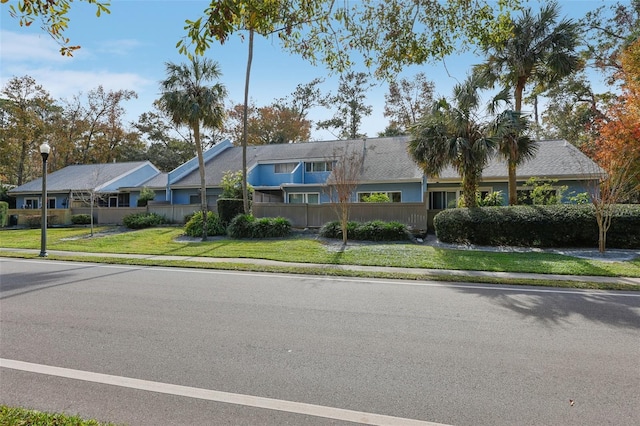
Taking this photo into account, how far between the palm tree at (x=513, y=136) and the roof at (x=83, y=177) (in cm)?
3003

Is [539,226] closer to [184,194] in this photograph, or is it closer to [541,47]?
[541,47]

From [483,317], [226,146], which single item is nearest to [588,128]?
[483,317]

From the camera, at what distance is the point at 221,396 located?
3.25 m

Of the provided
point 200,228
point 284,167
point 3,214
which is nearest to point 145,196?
point 3,214

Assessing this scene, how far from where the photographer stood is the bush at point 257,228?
17031 millimetres

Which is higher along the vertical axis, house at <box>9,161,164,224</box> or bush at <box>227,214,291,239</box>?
house at <box>9,161,164,224</box>

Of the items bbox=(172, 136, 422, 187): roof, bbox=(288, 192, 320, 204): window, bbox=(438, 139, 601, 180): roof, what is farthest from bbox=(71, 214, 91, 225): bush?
bbox=(438, 139, 601, 180): roof

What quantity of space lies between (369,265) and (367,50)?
21.4 ft

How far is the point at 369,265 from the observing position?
10.8m

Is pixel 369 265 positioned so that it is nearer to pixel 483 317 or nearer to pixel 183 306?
pixel 483 317

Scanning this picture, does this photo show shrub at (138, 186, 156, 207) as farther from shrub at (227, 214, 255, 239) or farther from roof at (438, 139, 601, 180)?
roof at (438, 139, 601, 180)

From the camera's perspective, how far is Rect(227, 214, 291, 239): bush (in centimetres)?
1703

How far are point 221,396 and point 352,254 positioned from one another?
31.3ft

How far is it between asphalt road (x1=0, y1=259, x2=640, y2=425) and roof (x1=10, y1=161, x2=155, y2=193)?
91.4 feet
